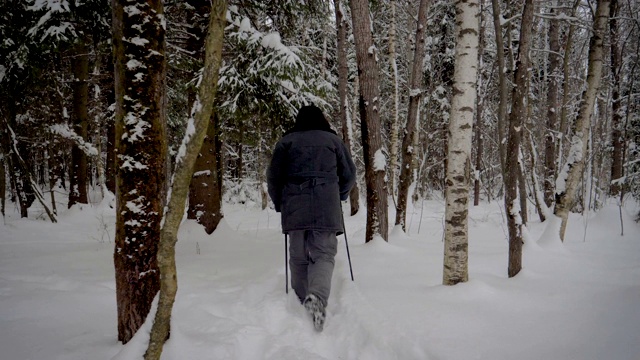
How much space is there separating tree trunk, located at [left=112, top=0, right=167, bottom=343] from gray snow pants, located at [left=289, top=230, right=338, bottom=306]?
149 centimetres

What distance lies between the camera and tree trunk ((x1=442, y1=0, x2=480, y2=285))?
338cm

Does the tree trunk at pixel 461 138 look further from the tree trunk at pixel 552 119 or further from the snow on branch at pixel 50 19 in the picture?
the tree trunk at pixel 552 119

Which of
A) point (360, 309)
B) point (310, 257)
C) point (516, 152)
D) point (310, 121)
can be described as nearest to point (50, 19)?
point (310, 121)

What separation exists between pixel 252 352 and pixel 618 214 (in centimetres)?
836

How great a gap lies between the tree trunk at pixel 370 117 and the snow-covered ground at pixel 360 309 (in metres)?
0.72

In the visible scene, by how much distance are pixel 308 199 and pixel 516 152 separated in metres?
2.50

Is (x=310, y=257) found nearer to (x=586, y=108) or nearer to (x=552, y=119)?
(x=586, y=108)

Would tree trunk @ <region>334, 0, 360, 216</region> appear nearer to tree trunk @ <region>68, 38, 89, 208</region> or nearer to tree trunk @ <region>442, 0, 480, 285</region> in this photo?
tree trunk @ <region>442, 0, 480, 285</region>

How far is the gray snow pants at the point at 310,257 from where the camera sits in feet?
10.9

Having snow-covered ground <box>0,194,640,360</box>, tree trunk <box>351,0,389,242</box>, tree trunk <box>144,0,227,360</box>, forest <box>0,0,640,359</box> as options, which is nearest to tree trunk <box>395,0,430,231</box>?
forest <box>0,0,640,359</box>

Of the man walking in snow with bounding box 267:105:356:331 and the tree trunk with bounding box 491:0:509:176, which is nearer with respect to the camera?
the man walking in snow with bounding box 267:105:356:331

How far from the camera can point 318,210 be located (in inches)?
134

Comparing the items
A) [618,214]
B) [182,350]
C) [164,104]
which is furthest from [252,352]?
[618,214]

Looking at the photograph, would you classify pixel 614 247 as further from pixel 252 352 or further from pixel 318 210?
pixel 252 352
